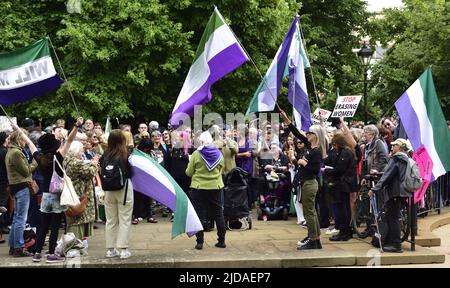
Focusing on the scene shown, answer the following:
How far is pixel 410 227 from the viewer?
9.55 metres

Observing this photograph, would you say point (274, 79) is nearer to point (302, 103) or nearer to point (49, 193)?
point (302, 103)

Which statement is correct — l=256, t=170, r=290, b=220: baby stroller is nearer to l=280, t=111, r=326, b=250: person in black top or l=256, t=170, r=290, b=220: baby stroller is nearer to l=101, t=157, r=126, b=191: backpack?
l=280, t=111, r=326, b=250: person in black top

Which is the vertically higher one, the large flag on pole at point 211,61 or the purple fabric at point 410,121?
the large flag on pole at point 211,61

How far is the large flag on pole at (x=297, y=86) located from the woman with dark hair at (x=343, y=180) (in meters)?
0.81

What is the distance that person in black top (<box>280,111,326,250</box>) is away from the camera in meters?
9.25

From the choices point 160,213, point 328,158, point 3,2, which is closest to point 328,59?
point 3,2

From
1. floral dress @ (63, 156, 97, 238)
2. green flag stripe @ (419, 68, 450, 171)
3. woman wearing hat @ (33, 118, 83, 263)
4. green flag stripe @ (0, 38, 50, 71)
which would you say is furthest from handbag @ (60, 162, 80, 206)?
green flag stripe @ (419, 68, 450, 171)

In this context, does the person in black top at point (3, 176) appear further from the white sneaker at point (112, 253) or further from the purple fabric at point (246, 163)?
the purple fabric at point (246, 163)

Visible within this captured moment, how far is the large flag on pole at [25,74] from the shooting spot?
8984mm

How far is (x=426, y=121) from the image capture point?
10648mm

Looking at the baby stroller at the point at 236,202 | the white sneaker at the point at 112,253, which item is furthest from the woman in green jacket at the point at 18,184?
the baby stroller at the point at 236,202

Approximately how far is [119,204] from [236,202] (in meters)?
3.22

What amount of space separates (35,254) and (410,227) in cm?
578

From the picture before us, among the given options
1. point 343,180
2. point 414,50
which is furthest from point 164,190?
point 414,50
